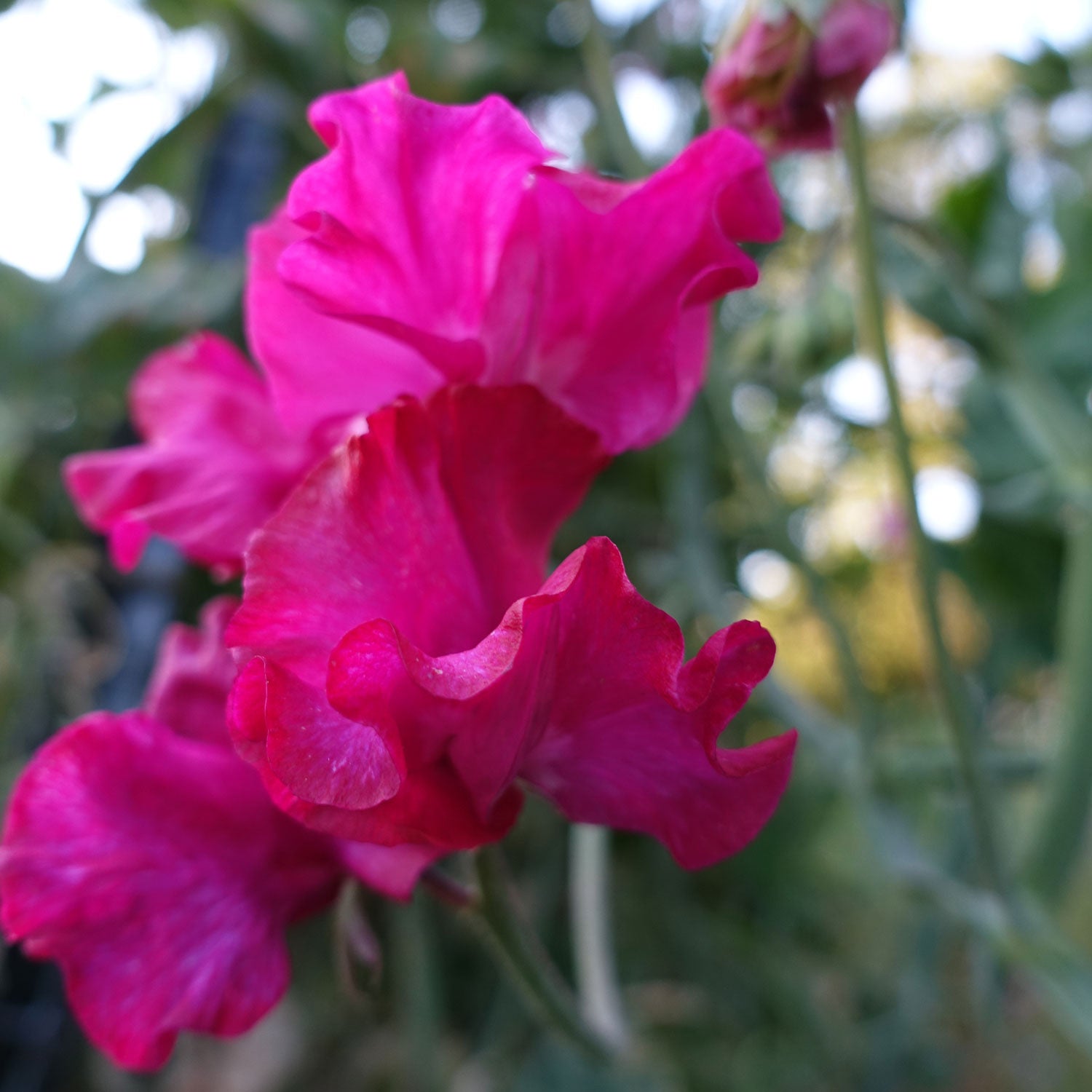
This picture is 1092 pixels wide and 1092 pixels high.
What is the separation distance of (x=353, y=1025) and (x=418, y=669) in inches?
39.5

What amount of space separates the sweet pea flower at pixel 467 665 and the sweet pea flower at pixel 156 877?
0.13ft

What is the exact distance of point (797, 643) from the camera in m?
2.15

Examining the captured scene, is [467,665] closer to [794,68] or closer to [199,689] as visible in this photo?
[199,689]

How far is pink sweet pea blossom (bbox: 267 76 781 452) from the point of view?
23cm

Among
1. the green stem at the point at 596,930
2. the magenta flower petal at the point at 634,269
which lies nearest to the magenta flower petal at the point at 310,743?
the magenta flower petal at the point at 634,269

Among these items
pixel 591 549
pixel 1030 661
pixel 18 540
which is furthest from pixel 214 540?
pixel 1030 661

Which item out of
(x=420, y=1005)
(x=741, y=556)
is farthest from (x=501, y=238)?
(x=741, y=556)

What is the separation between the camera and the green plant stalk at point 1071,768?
425 mm

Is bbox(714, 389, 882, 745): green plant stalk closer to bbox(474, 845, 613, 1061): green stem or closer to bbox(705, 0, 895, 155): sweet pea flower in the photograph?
bbox(705, 0, 895, 155): sweet pea flower

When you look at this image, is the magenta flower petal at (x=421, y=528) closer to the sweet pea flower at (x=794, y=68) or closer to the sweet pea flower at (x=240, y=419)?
the sweet pea flower at (x=240, y=419)

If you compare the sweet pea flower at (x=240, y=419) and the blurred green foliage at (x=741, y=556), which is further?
the blurred green foliage at (x=741, y=556)

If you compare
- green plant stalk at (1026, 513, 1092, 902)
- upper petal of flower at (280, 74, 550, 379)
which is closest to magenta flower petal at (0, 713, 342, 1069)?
upper petal of flower at (280, 74, 550, 379)

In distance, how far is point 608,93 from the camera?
45cm

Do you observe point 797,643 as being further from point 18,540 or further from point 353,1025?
point 18,540
